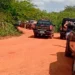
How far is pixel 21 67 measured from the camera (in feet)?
36.0

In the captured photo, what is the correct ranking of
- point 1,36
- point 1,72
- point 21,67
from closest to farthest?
point 1,72, point 21,67, point 1,36

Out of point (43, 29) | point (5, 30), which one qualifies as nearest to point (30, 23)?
point (5, 30)

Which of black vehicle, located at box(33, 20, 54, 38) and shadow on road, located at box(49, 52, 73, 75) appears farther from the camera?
black vehicle, located at box(33, 20, 54, 38)

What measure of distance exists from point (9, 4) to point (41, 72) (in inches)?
1058

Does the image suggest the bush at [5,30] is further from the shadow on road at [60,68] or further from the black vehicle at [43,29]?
the shadow on road at [60,68]

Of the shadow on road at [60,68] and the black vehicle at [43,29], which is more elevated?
the black vehicle at [43,29]

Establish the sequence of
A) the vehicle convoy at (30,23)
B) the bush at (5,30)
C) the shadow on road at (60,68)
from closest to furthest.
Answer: the shadow on road at (60,68), the bush at (5,30), the vehicle convoy at (30,23)

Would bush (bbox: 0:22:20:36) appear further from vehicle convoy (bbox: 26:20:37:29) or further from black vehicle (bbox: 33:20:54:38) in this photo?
vehicle convoy (bbox: 26:20:37:29)

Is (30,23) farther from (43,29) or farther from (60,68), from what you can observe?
(60,68)

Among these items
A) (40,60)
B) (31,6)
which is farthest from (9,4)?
(40,60)

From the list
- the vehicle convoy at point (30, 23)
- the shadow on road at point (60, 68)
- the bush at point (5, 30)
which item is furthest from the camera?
the vehicle convoy at point (30, 23)

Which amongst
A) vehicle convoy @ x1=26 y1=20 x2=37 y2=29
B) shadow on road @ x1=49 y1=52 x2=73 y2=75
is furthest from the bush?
vehicle convoy @ x1=26 y1=20 x2=37 y2=29

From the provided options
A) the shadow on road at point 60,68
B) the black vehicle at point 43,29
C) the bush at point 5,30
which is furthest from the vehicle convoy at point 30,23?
the shadow on road at point 60,68

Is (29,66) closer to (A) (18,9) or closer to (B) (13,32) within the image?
(B) (13,32)
